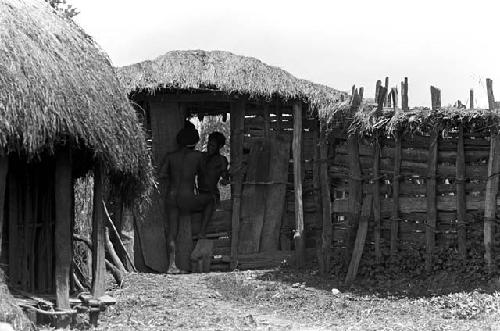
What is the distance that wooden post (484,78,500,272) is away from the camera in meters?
14.0

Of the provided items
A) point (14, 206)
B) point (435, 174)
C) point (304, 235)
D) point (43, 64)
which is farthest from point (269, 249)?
point (43, 64)

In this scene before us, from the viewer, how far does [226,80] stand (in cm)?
1714

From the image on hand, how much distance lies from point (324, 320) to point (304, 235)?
445cm

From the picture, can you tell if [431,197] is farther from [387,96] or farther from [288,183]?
[288,183]

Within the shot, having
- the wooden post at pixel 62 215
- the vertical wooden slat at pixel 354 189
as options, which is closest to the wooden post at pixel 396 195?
the vertical wooden slat at pixel 354 189

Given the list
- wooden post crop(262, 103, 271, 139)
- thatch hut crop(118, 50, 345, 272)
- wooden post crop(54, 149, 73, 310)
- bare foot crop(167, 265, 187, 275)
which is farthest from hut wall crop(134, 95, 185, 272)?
wooden post crop(54, 149, 73, 310)

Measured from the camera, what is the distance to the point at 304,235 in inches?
680

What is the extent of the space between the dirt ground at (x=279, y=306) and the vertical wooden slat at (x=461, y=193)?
2.93 feet

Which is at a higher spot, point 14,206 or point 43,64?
point 43,64

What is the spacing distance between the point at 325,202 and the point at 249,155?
1.90 m

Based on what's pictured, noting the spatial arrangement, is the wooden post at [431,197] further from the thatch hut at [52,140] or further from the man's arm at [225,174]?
the man's arm at [225,174]

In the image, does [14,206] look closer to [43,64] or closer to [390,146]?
[43,64]

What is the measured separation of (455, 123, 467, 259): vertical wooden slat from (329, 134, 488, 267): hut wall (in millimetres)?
82

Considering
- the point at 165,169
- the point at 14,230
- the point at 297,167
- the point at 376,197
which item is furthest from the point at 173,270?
the point at 14,230
